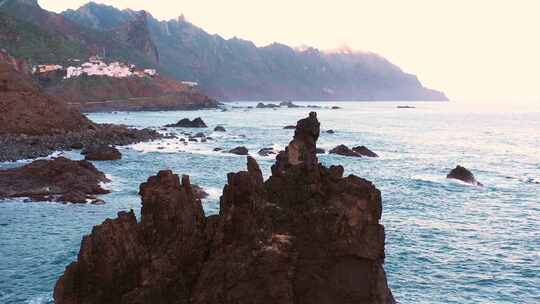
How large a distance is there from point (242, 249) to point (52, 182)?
128 ft

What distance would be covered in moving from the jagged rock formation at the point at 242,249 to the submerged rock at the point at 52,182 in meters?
30.2

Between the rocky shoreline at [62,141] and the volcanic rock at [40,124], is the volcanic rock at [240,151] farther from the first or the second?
the volcanic rock at [40,124]

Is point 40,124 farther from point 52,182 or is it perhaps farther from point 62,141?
point 52,182

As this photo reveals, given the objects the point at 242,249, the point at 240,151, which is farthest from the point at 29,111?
the point at 242,249

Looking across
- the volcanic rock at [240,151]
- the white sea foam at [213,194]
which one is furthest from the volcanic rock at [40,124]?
the white sea foam at [213,194]

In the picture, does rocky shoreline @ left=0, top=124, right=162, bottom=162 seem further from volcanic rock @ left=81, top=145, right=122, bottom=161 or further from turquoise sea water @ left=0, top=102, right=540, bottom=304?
volcanic rock @ left=81, top=145, right=122, bottom=161

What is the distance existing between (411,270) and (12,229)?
2922cm

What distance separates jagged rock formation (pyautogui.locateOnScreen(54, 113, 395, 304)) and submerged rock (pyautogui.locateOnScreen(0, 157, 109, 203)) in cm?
3015

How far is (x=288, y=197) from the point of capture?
2466 cm

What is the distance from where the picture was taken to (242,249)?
72.1 feet

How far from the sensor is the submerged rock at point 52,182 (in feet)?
169

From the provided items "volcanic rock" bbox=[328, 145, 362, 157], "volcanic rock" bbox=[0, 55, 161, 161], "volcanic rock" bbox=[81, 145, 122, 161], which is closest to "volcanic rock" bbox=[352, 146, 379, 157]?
"volcanic rock" bbox=[328, 145, 362, 157]

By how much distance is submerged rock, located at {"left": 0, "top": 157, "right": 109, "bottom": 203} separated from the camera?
2027 inches

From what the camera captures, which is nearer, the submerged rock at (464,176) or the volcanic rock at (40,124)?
the submerged rock at (464,176)
